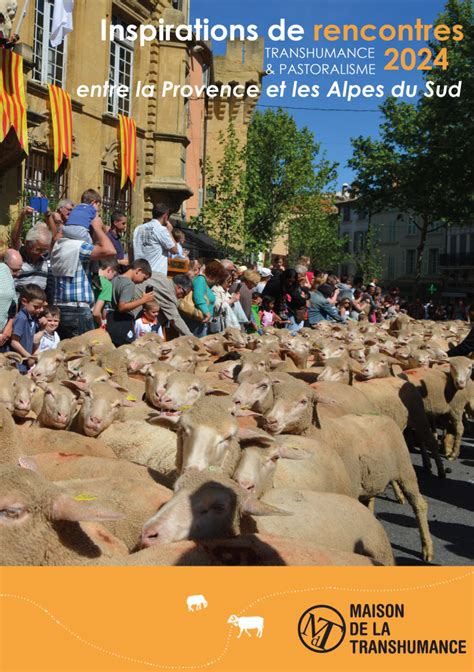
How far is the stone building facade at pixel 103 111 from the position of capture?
1841 centimetres

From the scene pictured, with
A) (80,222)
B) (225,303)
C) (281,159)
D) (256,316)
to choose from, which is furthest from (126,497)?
(281,159)

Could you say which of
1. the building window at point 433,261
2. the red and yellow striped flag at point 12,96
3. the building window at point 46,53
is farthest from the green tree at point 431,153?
Result: the building window at point 433,261

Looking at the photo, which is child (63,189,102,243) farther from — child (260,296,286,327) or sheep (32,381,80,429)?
child (260,296,286,327)

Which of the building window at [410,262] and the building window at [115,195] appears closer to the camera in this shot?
the building window at [115,195]

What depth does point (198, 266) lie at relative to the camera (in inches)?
462

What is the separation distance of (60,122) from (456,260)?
62.3m

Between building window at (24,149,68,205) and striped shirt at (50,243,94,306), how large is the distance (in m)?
9.75

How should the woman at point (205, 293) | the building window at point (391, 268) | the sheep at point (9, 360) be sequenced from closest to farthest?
the sheep at point (9, 360) → the woman at point (205, 293) → the building window at point (391, 268)

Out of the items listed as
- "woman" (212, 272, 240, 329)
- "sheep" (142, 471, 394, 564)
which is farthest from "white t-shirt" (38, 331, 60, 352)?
"sheep" (142, 471, 394, 564)

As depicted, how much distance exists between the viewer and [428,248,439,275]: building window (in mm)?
81881

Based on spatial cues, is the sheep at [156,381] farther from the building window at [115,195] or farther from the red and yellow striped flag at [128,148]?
the red and yellow striped flag at [128,148]

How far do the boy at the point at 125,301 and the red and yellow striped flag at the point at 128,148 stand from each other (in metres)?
14.3

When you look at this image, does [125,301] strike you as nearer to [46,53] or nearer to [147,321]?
[147,321]

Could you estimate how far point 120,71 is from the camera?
77.5 feet
